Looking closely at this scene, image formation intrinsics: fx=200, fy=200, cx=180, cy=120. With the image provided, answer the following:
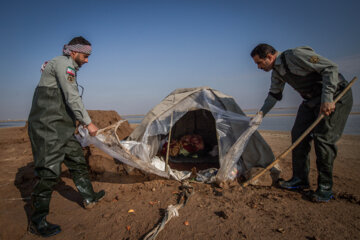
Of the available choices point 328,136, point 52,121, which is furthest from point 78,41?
point 328,136

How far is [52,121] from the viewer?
207 cm

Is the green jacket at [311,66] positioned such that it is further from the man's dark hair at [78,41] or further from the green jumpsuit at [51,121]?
the green jumpsuit at [51,121]

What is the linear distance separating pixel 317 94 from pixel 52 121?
3.15 metres

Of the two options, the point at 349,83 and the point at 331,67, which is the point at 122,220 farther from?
the point at 349,83

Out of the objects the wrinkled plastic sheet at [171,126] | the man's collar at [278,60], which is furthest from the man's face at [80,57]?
the man's collar at [278,60]

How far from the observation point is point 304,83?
8.49ft

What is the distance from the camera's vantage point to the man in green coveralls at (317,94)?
7.64 ft

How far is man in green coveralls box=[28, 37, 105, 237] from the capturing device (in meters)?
1.97

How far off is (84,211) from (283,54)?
3.20 metres

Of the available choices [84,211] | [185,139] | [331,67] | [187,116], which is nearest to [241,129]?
[331,67]

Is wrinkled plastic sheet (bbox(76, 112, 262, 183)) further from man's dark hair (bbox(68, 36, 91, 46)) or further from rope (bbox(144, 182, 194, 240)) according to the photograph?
man's dark hair (bbox(68, 36, 91, 46))

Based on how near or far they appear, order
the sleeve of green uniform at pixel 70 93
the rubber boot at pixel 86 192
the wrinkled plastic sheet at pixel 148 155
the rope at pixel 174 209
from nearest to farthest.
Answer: the rope at pixel 174 209
the sleeve of green uniform at pixel 70 93
the rubber boot at pixel 86 192
the wrinkled plastic sheet at pixel 148 155

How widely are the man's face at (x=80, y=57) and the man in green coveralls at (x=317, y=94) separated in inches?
84.9

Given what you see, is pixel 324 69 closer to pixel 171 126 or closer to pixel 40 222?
pixel 171 126
